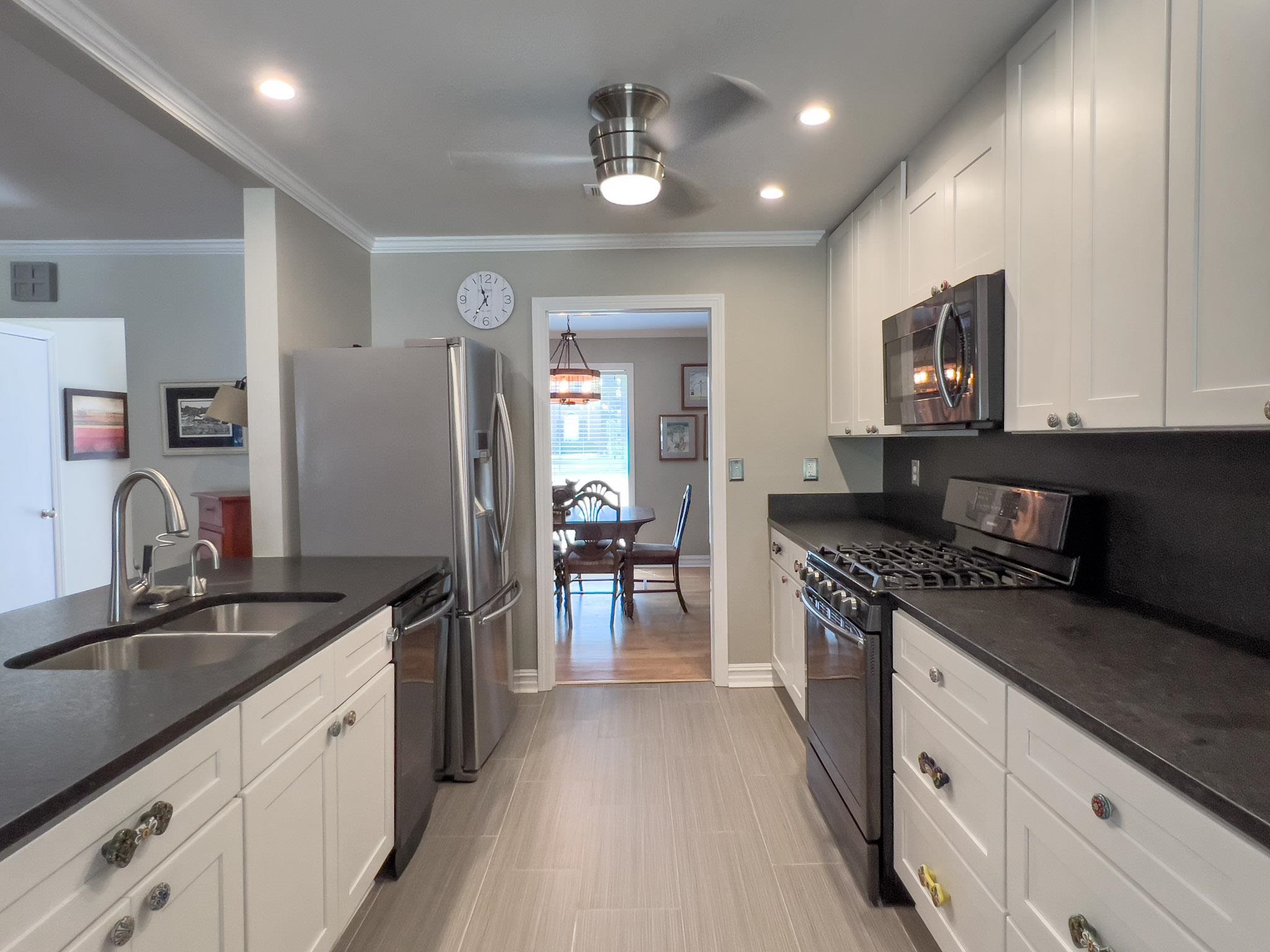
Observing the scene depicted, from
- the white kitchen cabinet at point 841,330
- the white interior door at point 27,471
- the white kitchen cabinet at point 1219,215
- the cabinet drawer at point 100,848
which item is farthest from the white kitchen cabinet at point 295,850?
the white interior door at point 27,471

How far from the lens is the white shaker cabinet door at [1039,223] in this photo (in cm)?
156

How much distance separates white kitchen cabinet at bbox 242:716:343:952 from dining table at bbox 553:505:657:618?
9.59ft

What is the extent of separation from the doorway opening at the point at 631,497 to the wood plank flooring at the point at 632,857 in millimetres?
783

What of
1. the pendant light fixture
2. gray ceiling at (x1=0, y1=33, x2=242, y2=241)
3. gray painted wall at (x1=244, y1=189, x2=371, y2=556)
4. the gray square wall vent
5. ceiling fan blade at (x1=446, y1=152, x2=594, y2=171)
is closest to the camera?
gray ceiling at (x1=0, y1=33, x2=242, y2=241)

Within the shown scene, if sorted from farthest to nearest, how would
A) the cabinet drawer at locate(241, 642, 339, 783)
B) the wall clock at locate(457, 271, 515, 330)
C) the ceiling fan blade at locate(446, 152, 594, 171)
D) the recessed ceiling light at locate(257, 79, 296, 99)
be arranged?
the wall clock at locate(457, 271, 515, 330) < the ceiling fan blade at locate(446, 152, 594, 171) < the recessed ceiling light at locate(257, 79, 296, 99) < the cabinet drawer at locate(241, 642, 339, 783)

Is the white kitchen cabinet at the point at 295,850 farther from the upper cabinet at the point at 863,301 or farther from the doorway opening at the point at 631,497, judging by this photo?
the upper cabinet at the point at 863,301

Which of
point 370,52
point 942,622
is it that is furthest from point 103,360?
point 942,622

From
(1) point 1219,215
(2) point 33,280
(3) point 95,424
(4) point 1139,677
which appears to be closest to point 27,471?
(3) point 95,424

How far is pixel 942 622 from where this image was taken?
1555mm

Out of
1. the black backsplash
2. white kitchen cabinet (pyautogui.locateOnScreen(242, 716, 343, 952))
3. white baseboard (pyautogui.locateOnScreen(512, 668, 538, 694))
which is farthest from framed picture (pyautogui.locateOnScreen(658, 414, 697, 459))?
white kitchen cabinet (pyautogui.locateOnScreen(242, 716, 343, 952))

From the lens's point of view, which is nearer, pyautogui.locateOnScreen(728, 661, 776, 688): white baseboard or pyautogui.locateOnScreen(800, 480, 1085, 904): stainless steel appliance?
pyautogui.locateOnScreen(800, 480, 1085, 904): stainless steel appliance

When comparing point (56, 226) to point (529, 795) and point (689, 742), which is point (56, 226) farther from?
point (689, 742)

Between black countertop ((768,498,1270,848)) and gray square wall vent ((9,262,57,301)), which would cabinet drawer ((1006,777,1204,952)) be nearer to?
black countertop ((768,498,1270,848))

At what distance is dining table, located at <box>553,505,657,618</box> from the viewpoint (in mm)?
4691
